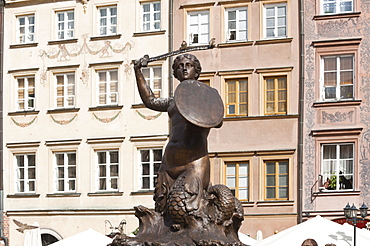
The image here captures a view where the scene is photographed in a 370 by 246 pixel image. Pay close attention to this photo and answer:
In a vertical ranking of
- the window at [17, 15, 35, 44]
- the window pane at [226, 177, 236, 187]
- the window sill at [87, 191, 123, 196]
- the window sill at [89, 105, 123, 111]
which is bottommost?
the window sill at [87, 191, 123, 196]

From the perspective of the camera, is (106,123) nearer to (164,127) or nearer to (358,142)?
(164,127)

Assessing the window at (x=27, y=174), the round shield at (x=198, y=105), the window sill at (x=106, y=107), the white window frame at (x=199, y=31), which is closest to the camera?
the round shield at (x=198, y=105)

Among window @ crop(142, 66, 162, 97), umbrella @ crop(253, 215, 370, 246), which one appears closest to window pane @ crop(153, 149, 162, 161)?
window @ crop(142, 66, 162, 97)

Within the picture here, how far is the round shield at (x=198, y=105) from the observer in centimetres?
910

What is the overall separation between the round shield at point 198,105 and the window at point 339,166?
71.8 feet

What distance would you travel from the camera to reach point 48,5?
117ft

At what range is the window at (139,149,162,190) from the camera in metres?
33.4

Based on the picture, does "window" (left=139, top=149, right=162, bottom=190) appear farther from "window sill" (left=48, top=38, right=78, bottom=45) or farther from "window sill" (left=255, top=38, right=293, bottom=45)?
"window sill" (left=255, top=38, right=293, bottom=45)

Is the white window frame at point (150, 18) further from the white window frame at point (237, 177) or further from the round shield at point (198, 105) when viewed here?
the round shield at point (198, 105)

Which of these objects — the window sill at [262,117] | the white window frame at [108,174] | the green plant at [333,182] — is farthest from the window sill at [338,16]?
the white window frame at [108,174]

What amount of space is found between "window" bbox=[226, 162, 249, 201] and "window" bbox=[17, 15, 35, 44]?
848 centimetres

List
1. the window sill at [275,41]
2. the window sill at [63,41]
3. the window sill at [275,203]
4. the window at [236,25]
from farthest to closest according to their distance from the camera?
the window sill at [63,41] < the window at [236,25] < the window sill at [275,41] < the window sill at [275,203]

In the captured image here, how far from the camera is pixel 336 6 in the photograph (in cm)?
3134

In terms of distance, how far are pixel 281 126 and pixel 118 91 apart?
5612 millimetres
